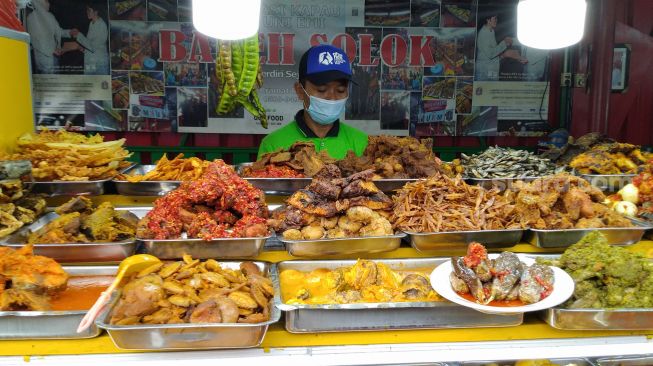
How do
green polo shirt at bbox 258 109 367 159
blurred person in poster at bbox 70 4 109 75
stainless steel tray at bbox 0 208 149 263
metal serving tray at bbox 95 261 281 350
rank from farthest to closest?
1. blurred person in poster at bbox 70 4 109 75
2. green polo shirt at bbox 258 109 367 159
3. stainless steel tray at bbox 0 208 149 263
4. metal serving tray at bbox 95 261 281 350

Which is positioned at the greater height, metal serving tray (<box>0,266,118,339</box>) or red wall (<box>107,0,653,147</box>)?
red wall (<box>107,0,653,147</box>)

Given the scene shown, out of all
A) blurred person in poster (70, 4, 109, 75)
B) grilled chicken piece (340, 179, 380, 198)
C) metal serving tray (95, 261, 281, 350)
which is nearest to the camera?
metal serving tray (95, 261, 281, 350)

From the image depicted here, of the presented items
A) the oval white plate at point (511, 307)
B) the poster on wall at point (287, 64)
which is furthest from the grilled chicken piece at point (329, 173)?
the poster on wall at point (287, 64)

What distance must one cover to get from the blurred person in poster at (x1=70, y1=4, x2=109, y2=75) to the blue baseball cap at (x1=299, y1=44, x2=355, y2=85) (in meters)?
2.88

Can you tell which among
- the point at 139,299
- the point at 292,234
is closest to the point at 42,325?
the point at 139,299

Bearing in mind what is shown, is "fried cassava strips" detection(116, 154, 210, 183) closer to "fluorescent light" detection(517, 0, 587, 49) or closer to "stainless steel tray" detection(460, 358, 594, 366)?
"stainless steel tray" detection(460, 358, 594, 366)

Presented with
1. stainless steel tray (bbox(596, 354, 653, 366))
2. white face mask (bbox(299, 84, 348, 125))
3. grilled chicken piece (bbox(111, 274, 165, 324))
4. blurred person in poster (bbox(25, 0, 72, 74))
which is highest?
blurred person in poster (bbox(25, 0, 72, 74))

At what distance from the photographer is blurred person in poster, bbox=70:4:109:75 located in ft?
18.5

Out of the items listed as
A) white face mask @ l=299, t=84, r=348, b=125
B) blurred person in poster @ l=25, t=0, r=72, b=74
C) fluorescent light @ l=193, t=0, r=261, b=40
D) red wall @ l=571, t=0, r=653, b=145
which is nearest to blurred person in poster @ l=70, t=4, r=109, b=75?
blurred person in poster @ l=25, t=0, r=72, b=74

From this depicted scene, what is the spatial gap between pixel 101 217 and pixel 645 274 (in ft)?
7.64

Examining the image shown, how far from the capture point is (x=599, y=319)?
182 cm

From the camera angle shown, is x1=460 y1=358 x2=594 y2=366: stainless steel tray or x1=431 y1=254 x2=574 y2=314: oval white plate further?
x1=460 y1=358 x2=594 y2=366: stainless steel tray

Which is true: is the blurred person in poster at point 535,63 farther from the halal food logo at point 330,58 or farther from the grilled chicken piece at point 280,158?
the grilled chicken piece at point 280,158

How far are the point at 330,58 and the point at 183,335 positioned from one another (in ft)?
9.93
